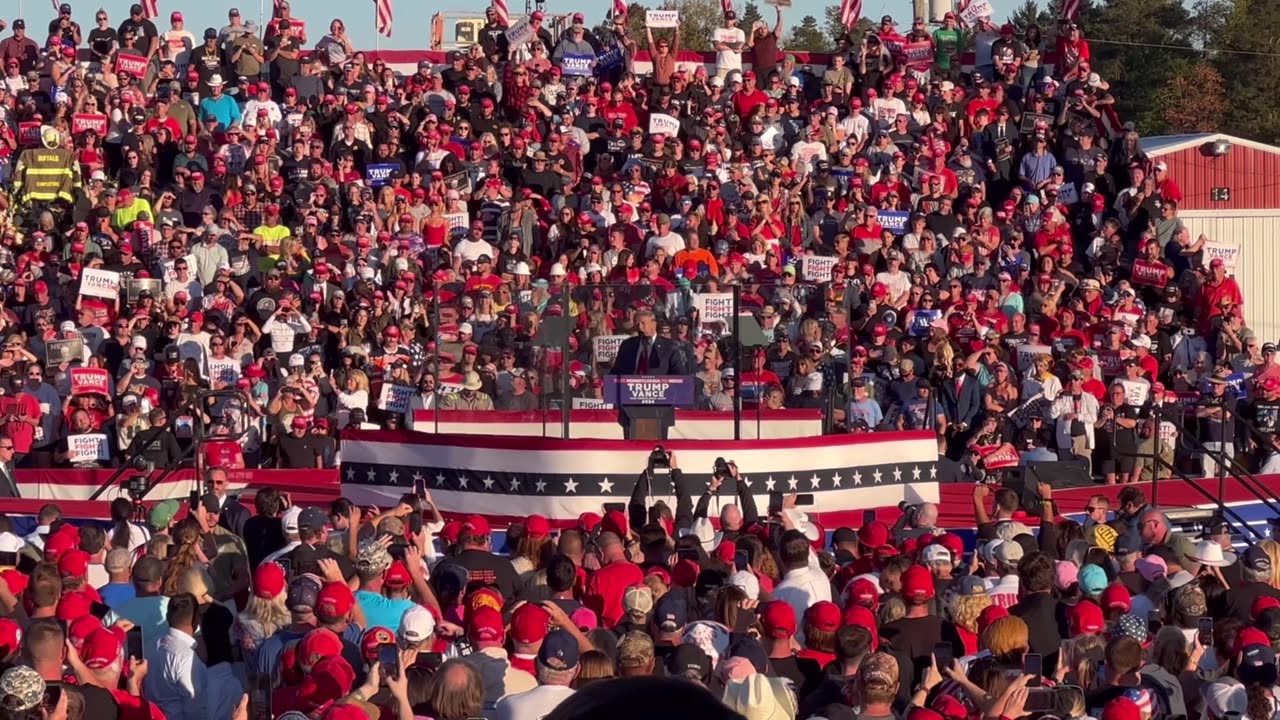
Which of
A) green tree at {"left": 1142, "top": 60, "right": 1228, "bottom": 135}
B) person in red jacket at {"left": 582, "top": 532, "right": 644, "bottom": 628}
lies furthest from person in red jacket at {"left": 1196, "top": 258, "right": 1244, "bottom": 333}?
green tree at {"left": 1142, "top": 60, "right": 1228, "bottom": 135}

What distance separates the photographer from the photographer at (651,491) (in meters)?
16.2

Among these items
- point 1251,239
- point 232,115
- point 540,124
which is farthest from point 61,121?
point 1251,239

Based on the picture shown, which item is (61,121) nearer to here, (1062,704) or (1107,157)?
(1107,157)

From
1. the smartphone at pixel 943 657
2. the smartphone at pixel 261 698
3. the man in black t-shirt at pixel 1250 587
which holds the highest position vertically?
the smartphone at pixel 943 657

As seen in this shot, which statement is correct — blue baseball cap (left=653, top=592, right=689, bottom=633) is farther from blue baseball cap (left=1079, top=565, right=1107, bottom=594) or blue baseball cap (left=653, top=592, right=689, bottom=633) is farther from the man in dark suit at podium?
the man in dark suit at podium

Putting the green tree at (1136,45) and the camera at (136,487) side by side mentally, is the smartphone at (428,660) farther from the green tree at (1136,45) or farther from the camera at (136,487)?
the green tree at (1136,45)

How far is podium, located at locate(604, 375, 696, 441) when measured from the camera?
18.8m

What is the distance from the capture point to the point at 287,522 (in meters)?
13.5

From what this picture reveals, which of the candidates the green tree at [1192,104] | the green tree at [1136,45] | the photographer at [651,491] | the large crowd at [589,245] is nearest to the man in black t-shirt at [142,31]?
the large crowd at [589,245]

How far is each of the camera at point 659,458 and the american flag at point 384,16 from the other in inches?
695

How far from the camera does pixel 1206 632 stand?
9.85 m

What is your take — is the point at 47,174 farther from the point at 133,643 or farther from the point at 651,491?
the point at 133,643

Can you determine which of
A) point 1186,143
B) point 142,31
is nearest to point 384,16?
point 142,31

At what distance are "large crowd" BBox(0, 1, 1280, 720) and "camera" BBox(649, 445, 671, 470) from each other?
1.55ft
